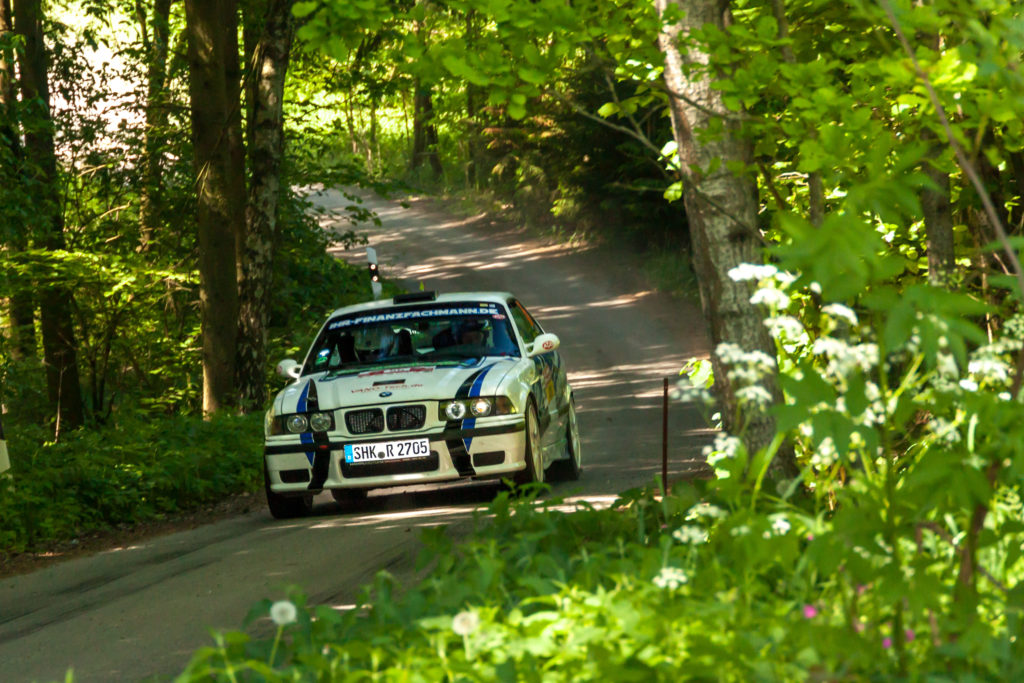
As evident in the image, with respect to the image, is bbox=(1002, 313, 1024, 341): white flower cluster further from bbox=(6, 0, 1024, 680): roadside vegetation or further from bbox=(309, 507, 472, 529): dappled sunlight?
bbox=(309, 507, 472, 529): dappled sunlight

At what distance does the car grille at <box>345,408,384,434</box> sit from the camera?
405 inches

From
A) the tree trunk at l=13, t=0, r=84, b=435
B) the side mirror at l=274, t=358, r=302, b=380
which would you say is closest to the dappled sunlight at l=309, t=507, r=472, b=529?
the side mirror at l=274, t=358, r=302, b=380

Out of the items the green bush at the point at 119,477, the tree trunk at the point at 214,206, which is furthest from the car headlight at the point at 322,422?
the tree trunk at the point at 214,206

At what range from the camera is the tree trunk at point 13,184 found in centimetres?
1374

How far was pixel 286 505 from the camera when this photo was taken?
36.0 feet

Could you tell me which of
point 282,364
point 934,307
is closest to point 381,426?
point 282,364

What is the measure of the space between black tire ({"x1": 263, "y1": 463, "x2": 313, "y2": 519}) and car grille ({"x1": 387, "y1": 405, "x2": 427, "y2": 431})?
1169mm

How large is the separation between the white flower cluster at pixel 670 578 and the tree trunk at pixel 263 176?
46.4 ft

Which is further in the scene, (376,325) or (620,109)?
(376,325)

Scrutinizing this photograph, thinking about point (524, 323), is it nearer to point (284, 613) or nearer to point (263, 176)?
point (263, 176)

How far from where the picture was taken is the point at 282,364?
11.0 m

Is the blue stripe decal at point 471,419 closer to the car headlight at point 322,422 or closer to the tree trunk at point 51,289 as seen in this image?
the car headlight at point 322,422

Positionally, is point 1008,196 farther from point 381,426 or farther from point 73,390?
point 73,390

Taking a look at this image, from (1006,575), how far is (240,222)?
1591cm
